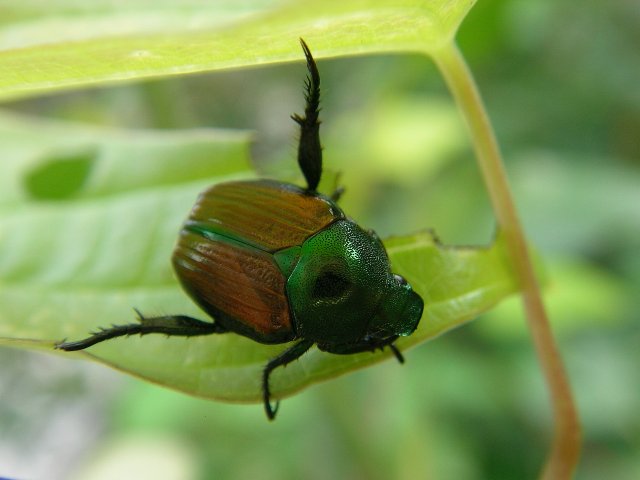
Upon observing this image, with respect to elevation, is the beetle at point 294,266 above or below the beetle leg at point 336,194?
below

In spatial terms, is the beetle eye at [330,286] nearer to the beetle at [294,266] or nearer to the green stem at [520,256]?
the beetle at [294,266]

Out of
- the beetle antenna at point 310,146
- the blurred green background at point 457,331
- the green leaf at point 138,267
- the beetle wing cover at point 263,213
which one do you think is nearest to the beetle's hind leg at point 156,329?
the green leaf at point 138,267

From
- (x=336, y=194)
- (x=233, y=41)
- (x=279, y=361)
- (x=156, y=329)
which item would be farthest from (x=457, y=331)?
(x=233, y=41)

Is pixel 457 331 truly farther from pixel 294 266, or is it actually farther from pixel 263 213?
pixel 263 213

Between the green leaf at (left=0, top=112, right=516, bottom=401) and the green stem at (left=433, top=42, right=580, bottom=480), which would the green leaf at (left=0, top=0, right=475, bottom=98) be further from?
the green leaf at (left=0, top=112, right=516, bottom=401)

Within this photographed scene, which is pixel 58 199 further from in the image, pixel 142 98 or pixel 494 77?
pixel 494 77

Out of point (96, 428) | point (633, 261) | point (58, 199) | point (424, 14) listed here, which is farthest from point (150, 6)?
point (96, 428)

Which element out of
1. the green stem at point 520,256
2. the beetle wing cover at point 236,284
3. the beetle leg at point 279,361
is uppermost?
the green stem at point 520,256
